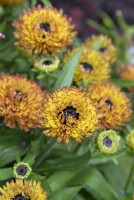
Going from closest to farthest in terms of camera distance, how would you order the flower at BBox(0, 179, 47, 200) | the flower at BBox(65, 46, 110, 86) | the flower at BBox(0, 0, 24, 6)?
the flower at BBox(0, 179, 47, 200) → the flower at BBox(65, 46, 110, 86) → the flower at BBox(0, 0, 24, 6)

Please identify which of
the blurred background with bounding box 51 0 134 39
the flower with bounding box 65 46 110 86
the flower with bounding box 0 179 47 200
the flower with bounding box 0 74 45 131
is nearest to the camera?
the flower with bounding box 0 179 47 200

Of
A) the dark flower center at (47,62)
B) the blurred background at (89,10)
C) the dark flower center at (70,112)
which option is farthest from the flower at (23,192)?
the blurred background at (89,10)

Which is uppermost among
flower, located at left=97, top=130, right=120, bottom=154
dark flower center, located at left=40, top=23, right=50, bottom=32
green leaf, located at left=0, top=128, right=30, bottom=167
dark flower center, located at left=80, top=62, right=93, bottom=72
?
dark flower center, located at left=40, top=23, right=50, bottom=32

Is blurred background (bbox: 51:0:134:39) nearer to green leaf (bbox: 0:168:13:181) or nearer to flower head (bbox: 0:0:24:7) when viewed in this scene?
flower head (bbox: 0:0:24:7)

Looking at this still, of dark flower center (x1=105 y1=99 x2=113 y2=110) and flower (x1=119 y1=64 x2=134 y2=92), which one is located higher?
flower (x1=119 y1=64 x2=134 y2=92)

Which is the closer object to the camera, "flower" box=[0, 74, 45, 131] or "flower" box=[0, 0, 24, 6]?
"flower" box=[0, 74, 45, 131]

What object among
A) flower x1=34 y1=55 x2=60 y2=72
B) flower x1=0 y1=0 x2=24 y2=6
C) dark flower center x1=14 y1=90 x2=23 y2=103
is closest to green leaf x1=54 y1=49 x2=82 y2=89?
flower x1=34 y1=55 x2=60 y2=72

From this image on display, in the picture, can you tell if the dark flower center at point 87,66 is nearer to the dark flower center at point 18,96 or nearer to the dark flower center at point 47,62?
the dark flower center at point 47,62
